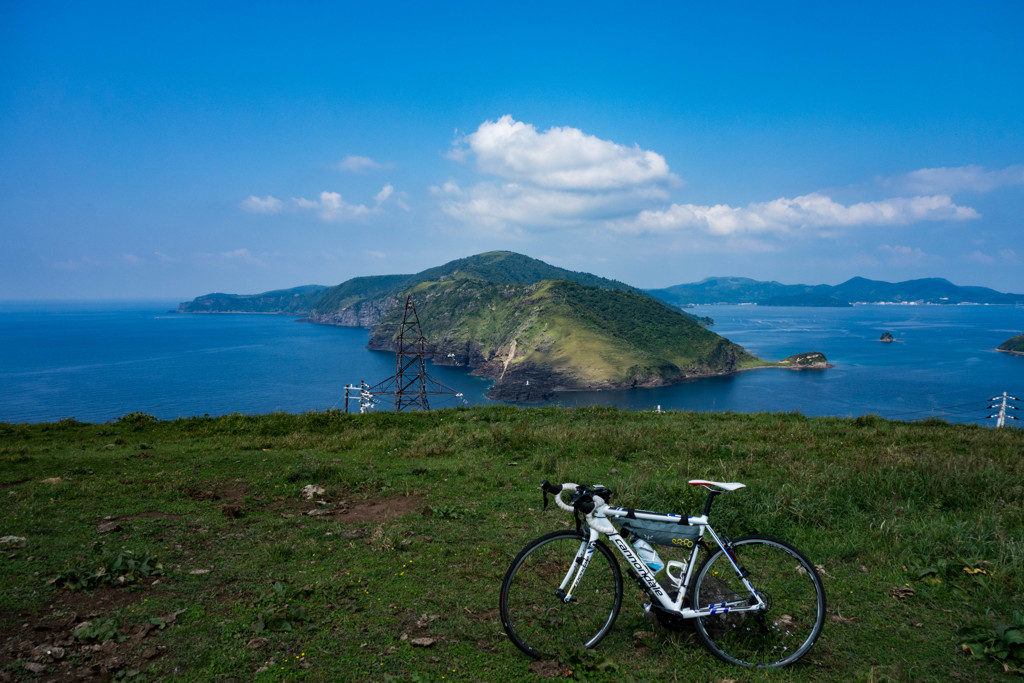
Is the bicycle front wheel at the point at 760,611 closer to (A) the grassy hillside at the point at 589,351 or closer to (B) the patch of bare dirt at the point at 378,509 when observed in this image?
(B) the patch of bare dirt at the point at 378,509

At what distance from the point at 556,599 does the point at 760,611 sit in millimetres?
2112

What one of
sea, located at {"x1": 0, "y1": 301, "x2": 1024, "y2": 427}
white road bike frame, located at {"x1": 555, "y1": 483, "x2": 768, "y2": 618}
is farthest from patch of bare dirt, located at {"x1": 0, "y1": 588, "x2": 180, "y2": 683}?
sea, located at {"x1": 0, "y1": 301, "x2": 1024, "y2": 427}

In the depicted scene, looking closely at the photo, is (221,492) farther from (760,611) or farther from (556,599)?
(760,611)

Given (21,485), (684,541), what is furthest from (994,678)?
(21,485)

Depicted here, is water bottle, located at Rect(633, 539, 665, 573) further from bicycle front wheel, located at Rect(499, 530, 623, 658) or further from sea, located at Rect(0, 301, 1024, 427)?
sea, located at Rect(0, 301, 1024, 427)

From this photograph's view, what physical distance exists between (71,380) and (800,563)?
162776mm

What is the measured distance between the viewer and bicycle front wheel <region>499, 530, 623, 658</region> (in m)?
4.87

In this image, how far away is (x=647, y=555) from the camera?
4.91 meters

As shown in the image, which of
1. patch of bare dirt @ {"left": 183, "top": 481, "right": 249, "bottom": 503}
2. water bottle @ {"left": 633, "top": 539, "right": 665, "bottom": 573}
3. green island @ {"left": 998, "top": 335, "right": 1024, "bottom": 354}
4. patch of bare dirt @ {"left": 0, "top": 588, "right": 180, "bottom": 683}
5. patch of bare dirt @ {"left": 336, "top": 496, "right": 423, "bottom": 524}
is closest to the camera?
patch of bare dirt @ {"left": 0, "top": 588, "right": 180, "bottom": 683}

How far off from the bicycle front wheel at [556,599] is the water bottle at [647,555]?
31cm

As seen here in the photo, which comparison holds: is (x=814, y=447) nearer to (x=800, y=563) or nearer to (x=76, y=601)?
(x=800, y=563)

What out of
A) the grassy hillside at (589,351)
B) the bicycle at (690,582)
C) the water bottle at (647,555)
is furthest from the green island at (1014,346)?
the water bottle at (647,555)

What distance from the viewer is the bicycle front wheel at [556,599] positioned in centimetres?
487

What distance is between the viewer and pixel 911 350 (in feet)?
610
